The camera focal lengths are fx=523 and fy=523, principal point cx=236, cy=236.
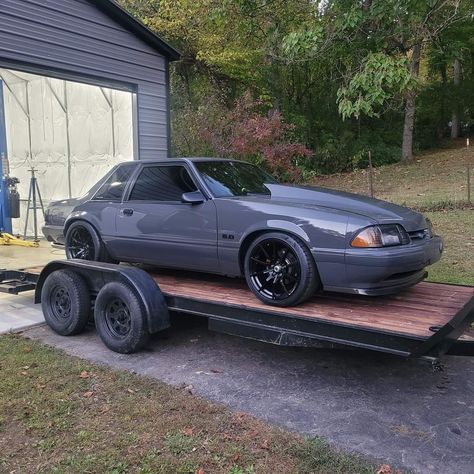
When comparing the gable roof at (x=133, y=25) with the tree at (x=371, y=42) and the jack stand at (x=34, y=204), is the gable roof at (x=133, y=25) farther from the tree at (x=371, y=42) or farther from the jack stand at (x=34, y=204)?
the jack stand at (x=34, y=204)

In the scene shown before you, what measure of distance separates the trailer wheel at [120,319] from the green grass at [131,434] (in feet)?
1.56

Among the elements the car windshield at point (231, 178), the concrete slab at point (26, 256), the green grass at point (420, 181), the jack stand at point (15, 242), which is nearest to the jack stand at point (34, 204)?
the jack stand at point (15, 242)

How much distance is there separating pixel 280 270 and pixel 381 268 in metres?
0.82

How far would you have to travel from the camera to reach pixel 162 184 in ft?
17.3

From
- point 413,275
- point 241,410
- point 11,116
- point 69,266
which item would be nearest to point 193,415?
point 241,410

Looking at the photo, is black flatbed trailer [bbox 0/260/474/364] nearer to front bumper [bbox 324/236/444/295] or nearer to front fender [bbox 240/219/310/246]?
front bumper [bbox 324/236/444/295]

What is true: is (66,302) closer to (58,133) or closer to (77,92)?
(77,92)

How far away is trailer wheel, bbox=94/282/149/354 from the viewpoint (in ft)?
15.4

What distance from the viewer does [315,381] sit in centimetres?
439

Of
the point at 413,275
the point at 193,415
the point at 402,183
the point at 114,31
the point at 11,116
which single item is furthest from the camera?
the point at 402,183

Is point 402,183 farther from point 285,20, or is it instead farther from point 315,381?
point 315,381

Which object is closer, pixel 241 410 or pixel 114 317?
pixel 241 410

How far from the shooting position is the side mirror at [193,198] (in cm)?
473

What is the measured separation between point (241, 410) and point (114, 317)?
1.80 m
